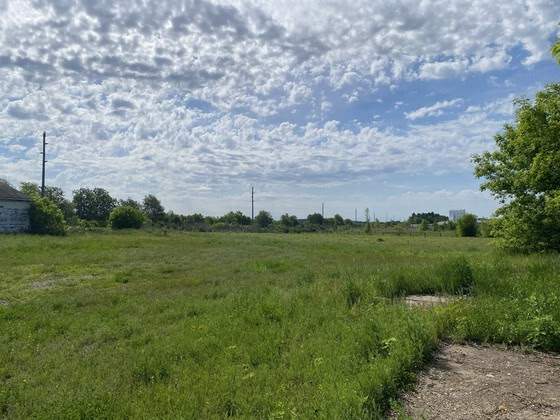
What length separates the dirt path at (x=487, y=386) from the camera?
3559 millimetres

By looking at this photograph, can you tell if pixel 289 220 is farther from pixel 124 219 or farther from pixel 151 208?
pixel 124 219

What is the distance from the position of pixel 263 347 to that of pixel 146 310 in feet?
14.2

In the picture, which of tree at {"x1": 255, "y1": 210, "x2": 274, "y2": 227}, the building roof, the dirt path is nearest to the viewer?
the dirt path

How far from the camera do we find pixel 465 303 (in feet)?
22.0

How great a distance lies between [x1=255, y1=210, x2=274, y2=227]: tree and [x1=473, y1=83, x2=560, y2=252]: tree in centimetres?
7678

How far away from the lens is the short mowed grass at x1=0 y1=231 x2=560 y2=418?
445 cm

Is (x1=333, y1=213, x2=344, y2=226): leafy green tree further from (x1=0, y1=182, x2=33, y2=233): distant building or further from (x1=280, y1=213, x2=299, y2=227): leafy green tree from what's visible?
(x1=0, y1=182, x2=33, y2=233): distant building

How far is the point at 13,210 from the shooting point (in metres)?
38.0

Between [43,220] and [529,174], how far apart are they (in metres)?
39.2

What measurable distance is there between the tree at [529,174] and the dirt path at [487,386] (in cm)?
1213

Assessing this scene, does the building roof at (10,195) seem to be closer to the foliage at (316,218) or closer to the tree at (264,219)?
the tree at (264,219)

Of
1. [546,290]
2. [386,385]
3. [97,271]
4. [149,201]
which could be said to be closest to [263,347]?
[386,385]

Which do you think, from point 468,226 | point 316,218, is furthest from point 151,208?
point 468,226

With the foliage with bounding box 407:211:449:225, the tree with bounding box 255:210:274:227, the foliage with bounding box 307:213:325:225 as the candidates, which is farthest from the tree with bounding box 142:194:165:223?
the foliage with bounding box 407:211:449:225
